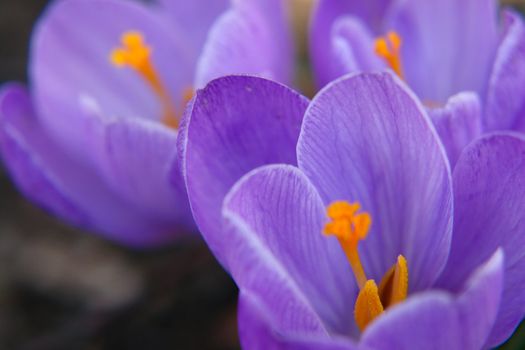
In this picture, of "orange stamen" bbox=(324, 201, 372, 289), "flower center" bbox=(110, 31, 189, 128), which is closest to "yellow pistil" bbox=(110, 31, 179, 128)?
"flower center" bbox=(110, 31, 189, 128)

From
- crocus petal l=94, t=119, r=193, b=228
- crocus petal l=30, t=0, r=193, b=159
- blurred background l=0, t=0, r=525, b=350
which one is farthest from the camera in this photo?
blurred background l=0, t=0, r=525, b=350

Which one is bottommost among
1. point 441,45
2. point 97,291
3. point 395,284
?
point 97,291

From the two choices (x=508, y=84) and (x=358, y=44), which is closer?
(x=508, y=84)

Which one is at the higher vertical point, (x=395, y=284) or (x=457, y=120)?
(x=457, y=120)

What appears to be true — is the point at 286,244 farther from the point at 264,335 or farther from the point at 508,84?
the point at 508,84

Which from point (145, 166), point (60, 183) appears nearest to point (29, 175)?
point (60, 183)

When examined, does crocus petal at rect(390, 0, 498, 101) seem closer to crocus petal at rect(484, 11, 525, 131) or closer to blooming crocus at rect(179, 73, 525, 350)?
crocus petal at rect(484, 11, 525, 131)

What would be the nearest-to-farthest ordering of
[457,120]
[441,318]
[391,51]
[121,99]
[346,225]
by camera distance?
[441,318]
[346,225]
[457,120]
[391,51]
[121,99]

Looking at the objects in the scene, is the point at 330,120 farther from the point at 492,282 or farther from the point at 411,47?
the point at 411,47
